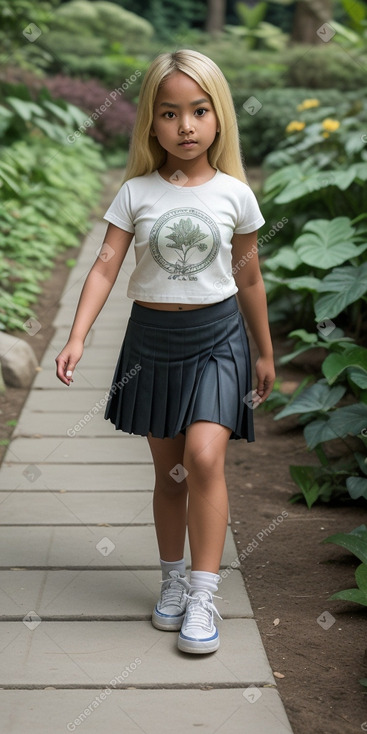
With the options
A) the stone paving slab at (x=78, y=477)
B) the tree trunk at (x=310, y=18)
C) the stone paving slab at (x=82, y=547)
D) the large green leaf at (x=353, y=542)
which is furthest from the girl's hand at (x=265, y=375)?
the tree trunk at (x=310, y=18)

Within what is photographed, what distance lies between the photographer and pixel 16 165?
22.8 ft

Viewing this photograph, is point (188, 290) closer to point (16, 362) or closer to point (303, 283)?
point (303, 283)

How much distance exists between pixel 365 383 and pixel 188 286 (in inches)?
33.5

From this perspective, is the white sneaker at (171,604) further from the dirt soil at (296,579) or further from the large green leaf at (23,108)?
the large green leaf at (23,108)

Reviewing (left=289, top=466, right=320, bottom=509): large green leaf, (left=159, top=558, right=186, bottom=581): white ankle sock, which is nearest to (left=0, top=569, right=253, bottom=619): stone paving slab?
(left=159, top=558, right=186, bottom=581): white ankle sock

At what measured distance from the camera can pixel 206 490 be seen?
254cm

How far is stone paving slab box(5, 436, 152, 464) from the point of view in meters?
3.91

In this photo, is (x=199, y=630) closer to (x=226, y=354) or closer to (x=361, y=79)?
(x=226, y=354)

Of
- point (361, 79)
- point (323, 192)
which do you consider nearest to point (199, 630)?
point (323, 192)

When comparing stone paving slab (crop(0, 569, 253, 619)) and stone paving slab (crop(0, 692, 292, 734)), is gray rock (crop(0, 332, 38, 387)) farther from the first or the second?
stone paving slab (crop(0, 692, 292, 734))

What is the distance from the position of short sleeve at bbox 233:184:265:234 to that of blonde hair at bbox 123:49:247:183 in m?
0.07

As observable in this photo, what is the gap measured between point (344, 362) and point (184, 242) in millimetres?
1064

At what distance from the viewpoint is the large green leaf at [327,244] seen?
4509mm

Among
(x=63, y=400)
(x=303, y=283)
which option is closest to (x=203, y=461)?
(x=63, y=400)
